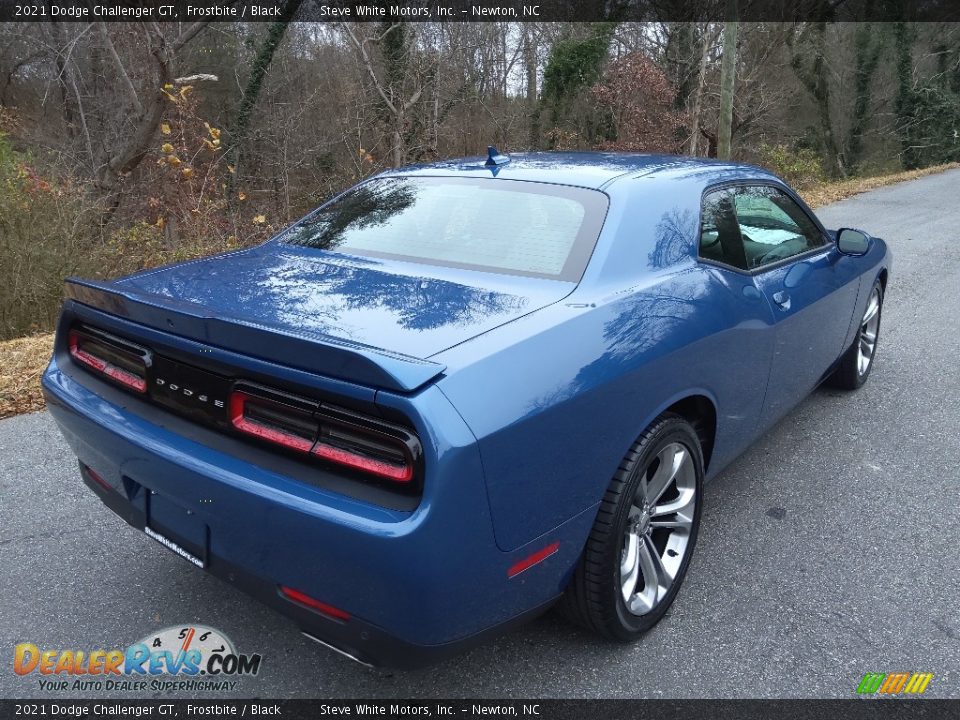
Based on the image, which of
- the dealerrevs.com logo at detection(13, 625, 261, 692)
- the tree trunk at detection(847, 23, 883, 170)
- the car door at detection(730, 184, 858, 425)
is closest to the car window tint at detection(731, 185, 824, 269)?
the car door at detection(730, 184, 858, 425)

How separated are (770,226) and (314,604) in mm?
2646

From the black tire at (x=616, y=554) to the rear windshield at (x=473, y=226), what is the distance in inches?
23.2

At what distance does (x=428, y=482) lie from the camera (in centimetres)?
158

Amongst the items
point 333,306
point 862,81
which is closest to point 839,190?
point 333,306

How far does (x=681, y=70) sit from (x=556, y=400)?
68.9 ft

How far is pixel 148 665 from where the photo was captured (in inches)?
88.6

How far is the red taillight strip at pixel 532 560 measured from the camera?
1792mm

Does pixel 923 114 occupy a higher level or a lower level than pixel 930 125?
higher

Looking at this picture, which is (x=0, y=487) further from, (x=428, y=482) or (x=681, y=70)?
(x=681, y=70)

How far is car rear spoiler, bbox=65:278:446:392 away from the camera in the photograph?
1.63m

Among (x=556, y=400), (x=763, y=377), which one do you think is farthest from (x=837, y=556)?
(x=556, y=400)

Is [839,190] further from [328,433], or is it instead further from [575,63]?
[328,433]

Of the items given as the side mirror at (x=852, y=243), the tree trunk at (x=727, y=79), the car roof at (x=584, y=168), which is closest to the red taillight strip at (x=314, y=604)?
the car roof at (x=584, y=168)

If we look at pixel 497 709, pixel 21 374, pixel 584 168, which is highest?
pixel 584 168
